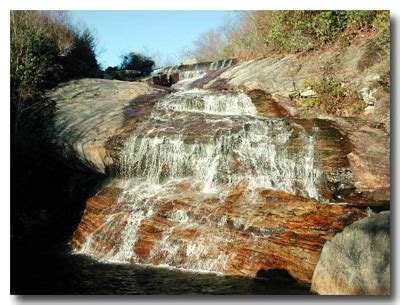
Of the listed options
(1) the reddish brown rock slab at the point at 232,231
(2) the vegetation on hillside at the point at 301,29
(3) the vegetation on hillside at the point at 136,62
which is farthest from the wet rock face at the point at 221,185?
(3) the vegetation on hillside at the point at 136,62

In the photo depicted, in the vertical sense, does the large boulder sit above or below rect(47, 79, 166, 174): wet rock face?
below

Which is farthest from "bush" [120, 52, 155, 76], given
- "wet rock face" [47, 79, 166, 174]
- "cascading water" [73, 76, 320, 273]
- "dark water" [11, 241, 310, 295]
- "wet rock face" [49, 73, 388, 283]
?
"dark water" [11, 241, 310, 295]

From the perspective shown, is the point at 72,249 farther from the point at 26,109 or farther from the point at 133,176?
the point at 26,109

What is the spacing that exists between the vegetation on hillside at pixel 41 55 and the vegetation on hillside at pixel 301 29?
10.8ft

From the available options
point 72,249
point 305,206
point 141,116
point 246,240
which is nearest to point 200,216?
point 246,240

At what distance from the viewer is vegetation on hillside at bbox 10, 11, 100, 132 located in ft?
22.9

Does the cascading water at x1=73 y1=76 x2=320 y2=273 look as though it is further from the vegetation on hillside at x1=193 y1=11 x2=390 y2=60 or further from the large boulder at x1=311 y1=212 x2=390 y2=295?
the vegetation on hillside at x1=193 y1=11 x2=390 y2=60

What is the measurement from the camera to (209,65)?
36.8 ft

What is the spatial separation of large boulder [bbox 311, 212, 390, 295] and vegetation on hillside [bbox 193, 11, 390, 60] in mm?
2800

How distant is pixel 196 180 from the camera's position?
6121mm

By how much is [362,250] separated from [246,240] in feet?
4.47

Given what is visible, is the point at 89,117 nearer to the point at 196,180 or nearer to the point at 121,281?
the point at 196,180

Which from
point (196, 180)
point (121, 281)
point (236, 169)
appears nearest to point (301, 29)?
point (236, 169)
